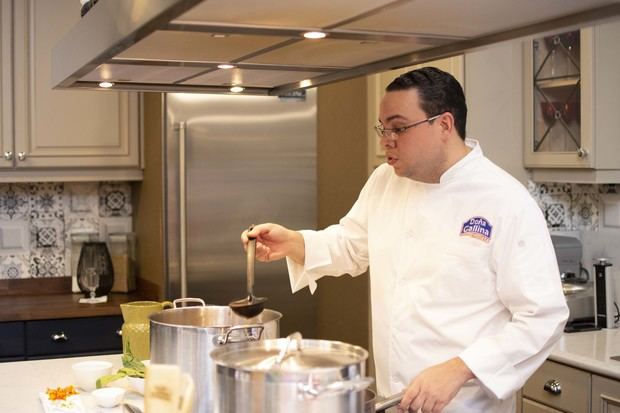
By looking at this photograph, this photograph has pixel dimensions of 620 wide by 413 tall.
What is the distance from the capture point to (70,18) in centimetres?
391

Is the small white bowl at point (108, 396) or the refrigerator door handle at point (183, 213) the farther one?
the refrigerator door handle at point (183, 213)

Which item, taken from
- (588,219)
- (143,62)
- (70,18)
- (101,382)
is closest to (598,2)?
(143,62)

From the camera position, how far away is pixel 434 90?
83.8 inches

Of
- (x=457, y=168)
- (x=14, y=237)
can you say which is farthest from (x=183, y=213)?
(x=457, y=168)

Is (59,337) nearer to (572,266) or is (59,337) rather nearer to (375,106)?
(375,106)

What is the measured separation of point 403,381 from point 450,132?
61 cm

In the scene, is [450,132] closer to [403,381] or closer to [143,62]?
[403,381]

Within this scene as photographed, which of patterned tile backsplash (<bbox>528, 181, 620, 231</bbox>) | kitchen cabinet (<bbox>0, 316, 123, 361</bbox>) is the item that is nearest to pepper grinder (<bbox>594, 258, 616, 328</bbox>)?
A: patterned tile backsplash (<bbox>528, 181, 620, 231</bbox>)

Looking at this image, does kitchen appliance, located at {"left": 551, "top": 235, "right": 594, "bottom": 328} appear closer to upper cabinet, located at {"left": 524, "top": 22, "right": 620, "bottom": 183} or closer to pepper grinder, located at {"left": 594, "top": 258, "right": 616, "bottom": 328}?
pepper grinder, located at {"left": 594, "top": 258, "right": 616, "bottom": 328}

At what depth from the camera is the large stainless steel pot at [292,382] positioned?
126cm

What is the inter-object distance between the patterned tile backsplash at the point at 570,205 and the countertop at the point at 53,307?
1811 millimetres

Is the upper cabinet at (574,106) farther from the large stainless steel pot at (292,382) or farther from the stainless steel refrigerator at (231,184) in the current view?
the large stainless steel pot at (292,382)

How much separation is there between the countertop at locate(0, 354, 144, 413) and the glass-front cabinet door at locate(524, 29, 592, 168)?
174cm

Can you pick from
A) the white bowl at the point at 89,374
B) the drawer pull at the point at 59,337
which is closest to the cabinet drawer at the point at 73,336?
the drawer pull at the point at 59,337
